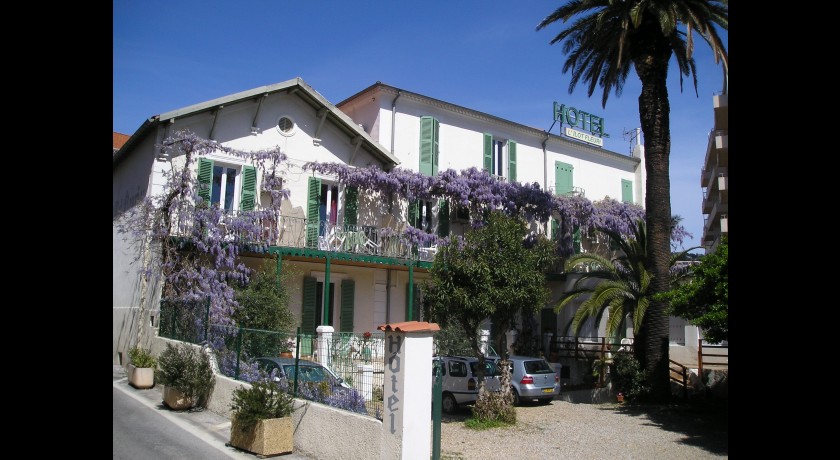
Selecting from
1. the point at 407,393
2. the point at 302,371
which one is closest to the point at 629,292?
the point at 302,371

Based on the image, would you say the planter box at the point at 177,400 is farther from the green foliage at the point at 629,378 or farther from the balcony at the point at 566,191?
the balcony at the point at 566,191

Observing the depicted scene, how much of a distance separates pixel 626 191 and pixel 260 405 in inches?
1023

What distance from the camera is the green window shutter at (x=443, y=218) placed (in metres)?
25.4

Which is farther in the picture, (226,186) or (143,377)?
(226,186)

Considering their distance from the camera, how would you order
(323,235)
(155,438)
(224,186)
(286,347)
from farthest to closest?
(323,235) → (224,186) → (286,347) → (155,438)

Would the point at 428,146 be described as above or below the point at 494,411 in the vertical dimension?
above

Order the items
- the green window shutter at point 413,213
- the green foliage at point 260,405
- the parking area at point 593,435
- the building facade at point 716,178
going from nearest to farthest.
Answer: the green foliage at point 260,405 → the parking area at point 593,435 → the green window shutter at point 413,213 → the building facade at point 716,178

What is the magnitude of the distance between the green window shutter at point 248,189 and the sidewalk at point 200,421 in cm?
687

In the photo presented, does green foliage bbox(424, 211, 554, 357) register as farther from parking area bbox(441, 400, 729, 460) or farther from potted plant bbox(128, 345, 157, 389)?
potted plant bbox(128, 345, 157, 389)

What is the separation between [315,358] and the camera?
11.3 m

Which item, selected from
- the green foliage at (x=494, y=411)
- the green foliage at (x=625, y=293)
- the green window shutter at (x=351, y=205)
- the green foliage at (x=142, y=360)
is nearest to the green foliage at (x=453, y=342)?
the green foliage at (x=625, y=293)

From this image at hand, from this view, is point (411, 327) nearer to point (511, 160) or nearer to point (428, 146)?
point (428, 146)
